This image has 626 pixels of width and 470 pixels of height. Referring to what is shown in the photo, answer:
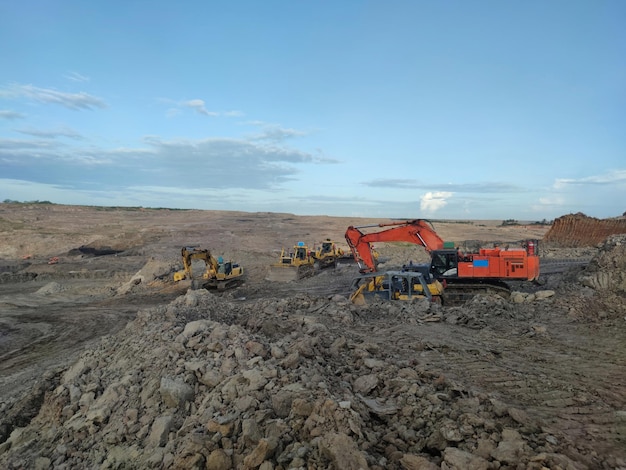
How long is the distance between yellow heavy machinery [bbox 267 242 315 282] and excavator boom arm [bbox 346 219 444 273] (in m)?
6.49

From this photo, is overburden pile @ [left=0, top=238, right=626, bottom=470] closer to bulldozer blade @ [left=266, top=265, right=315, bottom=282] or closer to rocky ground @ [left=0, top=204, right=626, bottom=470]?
rocky ground @ [left=0, top=204, right=626, bottom=470]

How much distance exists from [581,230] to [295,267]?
24.0 meters

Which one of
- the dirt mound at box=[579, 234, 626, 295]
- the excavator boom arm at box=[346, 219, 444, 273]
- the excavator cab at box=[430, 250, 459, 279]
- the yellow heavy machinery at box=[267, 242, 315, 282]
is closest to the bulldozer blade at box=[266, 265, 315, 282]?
the yellow heavy machinery at box=[267, 242, 315, 282]

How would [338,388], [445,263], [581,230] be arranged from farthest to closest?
[581,230], [445,263], [338,388]

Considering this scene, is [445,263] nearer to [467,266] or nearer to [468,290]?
[467,266]

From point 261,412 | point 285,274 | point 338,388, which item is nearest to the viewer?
point 261,412

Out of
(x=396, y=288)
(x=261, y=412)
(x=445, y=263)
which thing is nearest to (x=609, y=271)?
(x=445, y=263)

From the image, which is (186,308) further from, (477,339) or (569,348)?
(569,348)

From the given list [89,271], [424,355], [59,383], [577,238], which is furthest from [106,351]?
[577,238]

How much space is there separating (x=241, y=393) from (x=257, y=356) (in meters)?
0.98

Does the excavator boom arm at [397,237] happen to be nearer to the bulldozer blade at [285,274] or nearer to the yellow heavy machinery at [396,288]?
the yellow heavy machinery at [396,288]

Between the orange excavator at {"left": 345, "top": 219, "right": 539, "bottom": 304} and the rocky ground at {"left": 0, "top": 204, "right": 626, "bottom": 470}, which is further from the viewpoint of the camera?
the orange excavator at {"left": 345, "top": 219, "right": 539, "bottom": 304}

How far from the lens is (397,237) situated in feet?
51.8

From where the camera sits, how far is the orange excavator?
14.3 meters
